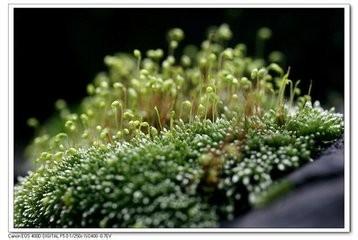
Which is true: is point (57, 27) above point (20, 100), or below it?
above

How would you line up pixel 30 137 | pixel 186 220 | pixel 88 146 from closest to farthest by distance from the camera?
pixel 186 220 < pixel 88 146 < pixel 30 137

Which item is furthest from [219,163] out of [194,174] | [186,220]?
[186,220]

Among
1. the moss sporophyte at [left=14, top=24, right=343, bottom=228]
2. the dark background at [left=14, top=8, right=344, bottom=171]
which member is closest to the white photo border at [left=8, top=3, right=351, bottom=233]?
the moss sporophyte at [left=14, top=24, right=343, bottom=228]

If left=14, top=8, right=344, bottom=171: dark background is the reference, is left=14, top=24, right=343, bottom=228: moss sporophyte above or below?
below

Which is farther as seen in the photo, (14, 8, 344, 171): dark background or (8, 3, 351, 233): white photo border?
(14, 8, 344, 171): dark background

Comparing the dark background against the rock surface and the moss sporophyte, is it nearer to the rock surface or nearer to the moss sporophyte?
the moss sporophyte

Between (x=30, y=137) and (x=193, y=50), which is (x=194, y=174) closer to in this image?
(x=193, y=50)

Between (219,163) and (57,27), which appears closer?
(219,163)
